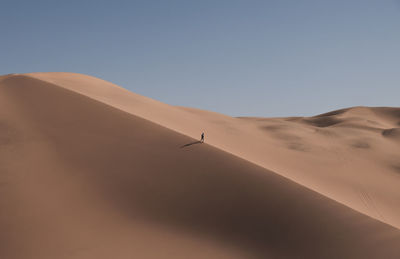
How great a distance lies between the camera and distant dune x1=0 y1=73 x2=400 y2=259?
7.04 meters

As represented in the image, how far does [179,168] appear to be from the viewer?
31.5 ft

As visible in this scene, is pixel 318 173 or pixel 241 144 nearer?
pixel 318 173

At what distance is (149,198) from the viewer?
8.45 meters

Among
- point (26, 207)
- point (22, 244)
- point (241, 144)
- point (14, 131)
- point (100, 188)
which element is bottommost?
point (22, 244)

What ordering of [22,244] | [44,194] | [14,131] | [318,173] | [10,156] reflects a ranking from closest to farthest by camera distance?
[22,244], [44,194], [10,156], [14,131], [318,173]

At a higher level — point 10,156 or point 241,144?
point 241,144

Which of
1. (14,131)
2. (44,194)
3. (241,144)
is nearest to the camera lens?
(44,194)

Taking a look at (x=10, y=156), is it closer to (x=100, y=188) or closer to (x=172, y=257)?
(x=100, y=188)

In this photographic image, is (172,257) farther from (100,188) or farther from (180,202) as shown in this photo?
(100,188)

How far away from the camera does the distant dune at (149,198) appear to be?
7035 mm

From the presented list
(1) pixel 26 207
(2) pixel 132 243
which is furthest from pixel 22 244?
(2) pixel 132 243

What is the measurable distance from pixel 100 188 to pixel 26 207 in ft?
5.96

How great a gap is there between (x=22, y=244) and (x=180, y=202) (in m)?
3.76

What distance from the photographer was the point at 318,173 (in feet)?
43.3
